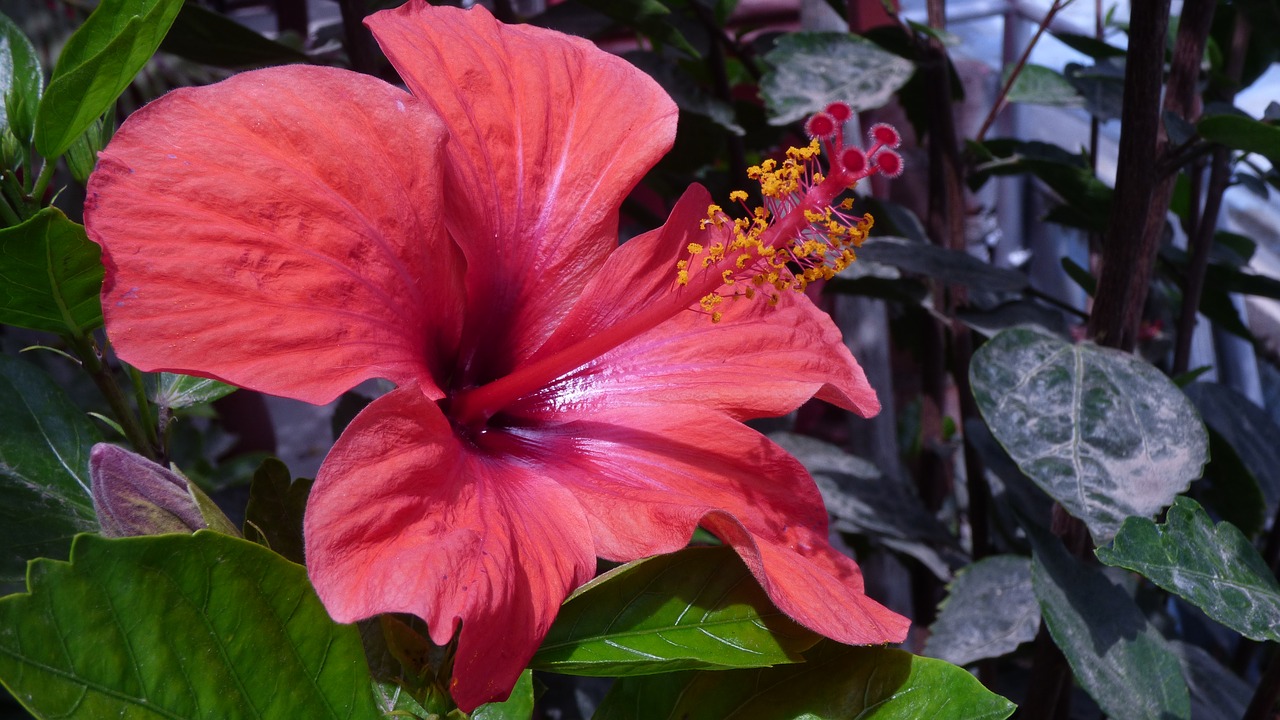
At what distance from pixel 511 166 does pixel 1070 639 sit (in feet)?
1.76

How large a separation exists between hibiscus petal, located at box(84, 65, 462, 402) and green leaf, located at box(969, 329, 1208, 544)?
0.47 metres

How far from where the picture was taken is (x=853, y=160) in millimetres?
626

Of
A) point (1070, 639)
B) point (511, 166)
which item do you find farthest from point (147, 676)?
point (1070, 639)

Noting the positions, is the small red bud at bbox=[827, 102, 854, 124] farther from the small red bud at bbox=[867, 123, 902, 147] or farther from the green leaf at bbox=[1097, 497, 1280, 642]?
the green leaf at bbox=[1097, 497, 1280, 642]

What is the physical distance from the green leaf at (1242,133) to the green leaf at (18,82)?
819 millimetres

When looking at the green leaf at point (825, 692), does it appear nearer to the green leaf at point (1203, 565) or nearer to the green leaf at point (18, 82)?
the green leaf at point (1203, 565)

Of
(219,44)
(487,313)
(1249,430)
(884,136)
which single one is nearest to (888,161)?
(884,136)

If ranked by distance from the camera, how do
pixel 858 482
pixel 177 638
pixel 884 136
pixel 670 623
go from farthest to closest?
Result: pixel 858 482
pixel 884 136
pixel 670 623
pixel 177 638

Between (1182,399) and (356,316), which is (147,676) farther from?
(1182,399)

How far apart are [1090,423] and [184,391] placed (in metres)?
0.67

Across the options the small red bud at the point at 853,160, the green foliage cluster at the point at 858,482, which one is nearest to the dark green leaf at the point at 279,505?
the green foliage cluster at the point at 858,482

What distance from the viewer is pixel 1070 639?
74 centimetres

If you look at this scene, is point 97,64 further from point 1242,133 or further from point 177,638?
point 1242,133

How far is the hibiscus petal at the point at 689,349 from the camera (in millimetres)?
642
